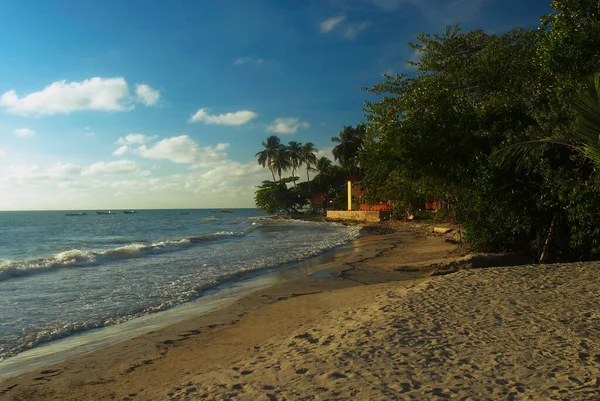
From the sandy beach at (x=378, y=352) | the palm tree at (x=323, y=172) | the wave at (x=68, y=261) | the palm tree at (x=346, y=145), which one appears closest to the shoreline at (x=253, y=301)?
the sandy beach at (x=378, y=352)

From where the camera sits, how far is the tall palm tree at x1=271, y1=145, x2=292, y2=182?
75.4 metres

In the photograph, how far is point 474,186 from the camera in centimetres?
1204

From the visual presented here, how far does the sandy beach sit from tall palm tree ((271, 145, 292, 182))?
67.5 m

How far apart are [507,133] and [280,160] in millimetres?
65461

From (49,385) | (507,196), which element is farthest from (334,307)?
(507,196)

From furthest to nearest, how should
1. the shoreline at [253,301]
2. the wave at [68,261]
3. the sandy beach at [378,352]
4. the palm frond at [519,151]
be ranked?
the wave at [68,261]
the palm frond at [519,151]
the shoreline at [253,301]
the sandy beach at [378,352]

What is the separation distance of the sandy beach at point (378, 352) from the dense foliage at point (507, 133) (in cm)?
253

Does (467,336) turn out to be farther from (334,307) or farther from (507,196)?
(507,196)

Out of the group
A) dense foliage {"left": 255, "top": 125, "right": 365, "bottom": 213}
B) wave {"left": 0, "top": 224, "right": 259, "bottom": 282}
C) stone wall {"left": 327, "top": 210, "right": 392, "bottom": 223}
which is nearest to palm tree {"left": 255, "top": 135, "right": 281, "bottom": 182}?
dense foliage {"left": 255, "top": 125, "right": 365, "bottom": 213}

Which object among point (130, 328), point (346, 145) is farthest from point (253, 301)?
point (346, 145)

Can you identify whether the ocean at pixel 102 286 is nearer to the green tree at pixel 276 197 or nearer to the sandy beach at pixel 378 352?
the sandy beach at pixel 378 352

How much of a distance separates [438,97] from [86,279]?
12.6m

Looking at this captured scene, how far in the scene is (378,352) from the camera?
15.1 feet

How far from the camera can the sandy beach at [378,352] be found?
3.77 m
